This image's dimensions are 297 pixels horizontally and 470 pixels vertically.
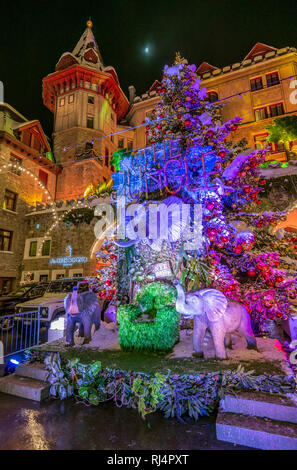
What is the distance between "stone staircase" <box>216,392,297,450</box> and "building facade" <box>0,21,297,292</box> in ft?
42.2

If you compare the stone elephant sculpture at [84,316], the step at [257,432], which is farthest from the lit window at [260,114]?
the step at [257,432]

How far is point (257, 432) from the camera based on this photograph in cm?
243

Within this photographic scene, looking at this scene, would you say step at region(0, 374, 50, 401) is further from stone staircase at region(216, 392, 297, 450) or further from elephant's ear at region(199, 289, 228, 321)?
elephant's ear at region(199, 289, 228, 321)

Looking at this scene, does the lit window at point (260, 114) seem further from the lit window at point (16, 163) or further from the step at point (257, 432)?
the step at point (257, 432)

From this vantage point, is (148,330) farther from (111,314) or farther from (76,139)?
(76,139)

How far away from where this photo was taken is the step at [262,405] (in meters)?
2.58

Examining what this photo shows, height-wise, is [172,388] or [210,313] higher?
[210,313]

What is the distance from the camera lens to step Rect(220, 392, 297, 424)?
8.46ft

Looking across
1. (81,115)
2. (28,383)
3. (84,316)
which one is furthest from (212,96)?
(28,383)

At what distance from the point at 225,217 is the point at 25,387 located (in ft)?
17.7

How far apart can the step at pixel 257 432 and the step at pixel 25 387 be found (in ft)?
8.41

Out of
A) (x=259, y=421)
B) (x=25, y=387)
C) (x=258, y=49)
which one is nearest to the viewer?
(x=259, y=421)

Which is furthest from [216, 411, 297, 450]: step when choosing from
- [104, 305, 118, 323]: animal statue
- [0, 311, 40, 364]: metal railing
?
[104, 305, 118, 323]: animal statue

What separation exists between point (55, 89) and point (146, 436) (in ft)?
102
